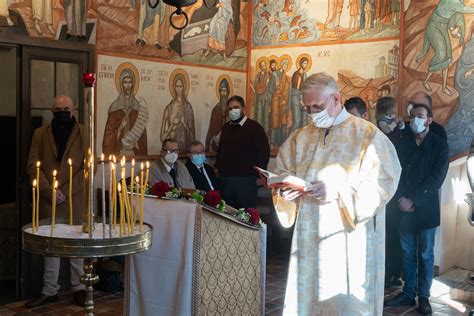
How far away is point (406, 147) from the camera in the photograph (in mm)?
6172

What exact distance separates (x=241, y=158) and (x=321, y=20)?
2.20 metres

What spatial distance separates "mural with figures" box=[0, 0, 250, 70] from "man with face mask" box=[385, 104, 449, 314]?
3087 millimetres

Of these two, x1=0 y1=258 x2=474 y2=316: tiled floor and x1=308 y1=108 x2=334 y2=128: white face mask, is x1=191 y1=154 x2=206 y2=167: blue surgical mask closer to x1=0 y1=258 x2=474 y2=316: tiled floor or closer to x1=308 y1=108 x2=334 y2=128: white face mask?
A: x1=0 y1=258 x2=474 y2=316: tiled floor

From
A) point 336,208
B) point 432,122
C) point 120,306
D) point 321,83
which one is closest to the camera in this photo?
point 321,83

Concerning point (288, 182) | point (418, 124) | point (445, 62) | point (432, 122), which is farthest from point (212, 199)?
point (445, 62)

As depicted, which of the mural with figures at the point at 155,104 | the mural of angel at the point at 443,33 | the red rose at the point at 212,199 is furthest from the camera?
the mural of angel at the point at 443,33

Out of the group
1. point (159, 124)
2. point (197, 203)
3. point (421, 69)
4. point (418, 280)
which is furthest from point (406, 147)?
point (159, 124)

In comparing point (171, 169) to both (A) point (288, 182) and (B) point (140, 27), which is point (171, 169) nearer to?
(B) point (140, 27)

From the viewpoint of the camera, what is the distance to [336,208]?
12.4 ft

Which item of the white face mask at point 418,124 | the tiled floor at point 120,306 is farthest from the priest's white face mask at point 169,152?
the white face mask at point 418,124

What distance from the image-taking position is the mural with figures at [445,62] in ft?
23.8

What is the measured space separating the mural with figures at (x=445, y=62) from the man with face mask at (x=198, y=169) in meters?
2.52

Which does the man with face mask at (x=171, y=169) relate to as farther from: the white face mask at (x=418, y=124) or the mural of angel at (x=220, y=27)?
the white face mask at (x=418, y=124)

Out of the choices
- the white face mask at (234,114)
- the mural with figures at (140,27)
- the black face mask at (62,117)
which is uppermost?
the mural with figures at (140,27)
